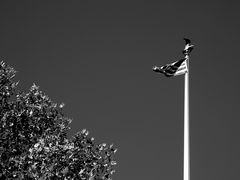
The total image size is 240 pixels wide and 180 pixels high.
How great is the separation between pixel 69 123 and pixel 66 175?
5.05m

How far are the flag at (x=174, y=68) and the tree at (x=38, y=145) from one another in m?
8.73

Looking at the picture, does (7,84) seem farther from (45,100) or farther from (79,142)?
(79,142)

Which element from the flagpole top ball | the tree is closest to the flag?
the flagpole top ball

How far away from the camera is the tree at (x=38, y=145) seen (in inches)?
979

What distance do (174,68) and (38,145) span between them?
986 centimetres

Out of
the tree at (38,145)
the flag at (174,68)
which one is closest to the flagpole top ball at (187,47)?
Answer: the flag at (174,68)

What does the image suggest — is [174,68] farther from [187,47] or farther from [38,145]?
[38,145]

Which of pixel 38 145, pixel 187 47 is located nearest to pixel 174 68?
pixel 187 47

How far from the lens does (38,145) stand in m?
25.5

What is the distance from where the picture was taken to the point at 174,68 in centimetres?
2089

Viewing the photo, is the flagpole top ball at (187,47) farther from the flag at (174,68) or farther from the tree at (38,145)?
the tree at (38,145)

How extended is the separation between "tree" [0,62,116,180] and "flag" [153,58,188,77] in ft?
28.7

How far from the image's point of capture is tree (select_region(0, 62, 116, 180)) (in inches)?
979

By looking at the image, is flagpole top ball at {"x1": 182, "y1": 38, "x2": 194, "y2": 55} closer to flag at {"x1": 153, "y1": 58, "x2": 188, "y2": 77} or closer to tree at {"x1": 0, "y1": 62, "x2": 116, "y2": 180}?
flag at {"x1": 153, "y1": 58, "x2": 188, "y2": 77}
